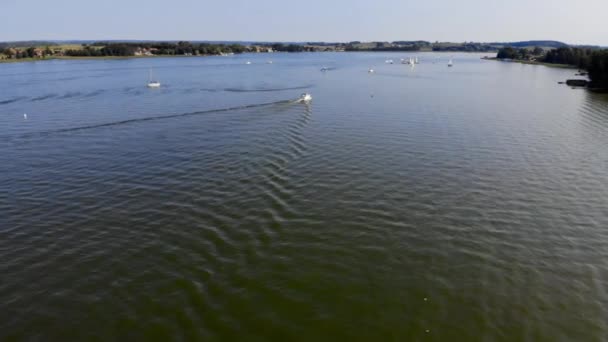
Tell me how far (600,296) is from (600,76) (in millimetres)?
99124

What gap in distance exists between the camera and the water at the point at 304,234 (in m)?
16.0

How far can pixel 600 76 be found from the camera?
309 feet

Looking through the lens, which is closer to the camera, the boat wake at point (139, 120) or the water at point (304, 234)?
the water at point (304, 234)

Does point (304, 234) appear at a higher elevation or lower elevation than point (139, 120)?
lower

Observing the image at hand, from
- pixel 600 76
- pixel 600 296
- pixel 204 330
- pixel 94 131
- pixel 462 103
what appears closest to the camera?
pixel 204 330

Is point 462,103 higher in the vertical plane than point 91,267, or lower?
higher

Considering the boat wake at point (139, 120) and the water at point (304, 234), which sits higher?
the boat wake at point (139, 120)

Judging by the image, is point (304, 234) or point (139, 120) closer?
point (304, 234)

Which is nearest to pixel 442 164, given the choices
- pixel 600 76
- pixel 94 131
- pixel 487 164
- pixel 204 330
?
pixel 487 164

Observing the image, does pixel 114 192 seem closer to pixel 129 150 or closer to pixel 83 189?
pixel 83 189

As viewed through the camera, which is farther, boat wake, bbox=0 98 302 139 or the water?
boat wake, bbox=0 98 302 139

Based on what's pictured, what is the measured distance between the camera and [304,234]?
888 inches

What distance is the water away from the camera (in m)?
16.0

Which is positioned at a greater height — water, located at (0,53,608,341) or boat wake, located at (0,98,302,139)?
boat wake, located at (0,98,302,139)
